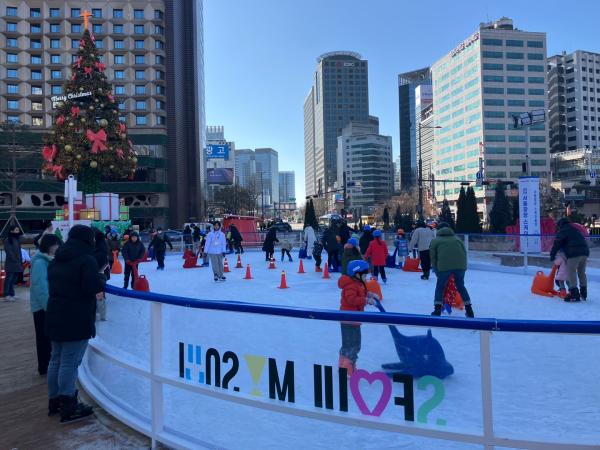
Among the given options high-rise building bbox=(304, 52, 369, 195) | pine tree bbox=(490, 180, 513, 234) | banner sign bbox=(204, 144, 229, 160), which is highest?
high-rise building bbox=(304, 52, 369, 195)

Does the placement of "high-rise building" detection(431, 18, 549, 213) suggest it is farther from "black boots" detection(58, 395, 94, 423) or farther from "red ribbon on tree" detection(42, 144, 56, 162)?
"black boots" detection(58, 395, 94, 423)

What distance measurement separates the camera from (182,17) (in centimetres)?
6594

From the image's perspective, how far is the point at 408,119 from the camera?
188125mm

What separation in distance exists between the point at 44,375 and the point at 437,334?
4.56m

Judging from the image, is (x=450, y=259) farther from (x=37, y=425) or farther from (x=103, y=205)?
(x=103, y=205)

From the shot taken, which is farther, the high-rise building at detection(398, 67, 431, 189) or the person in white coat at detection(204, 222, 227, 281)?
the high-rise building at detection(398, 67, 431, 189)

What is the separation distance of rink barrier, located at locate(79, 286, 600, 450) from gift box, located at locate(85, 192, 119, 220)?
68.4 feet

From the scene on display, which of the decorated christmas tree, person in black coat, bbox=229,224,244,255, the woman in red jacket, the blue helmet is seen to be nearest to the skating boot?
the woman in red jacket

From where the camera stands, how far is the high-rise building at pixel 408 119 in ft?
551

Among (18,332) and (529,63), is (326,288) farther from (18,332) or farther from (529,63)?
(529,63)

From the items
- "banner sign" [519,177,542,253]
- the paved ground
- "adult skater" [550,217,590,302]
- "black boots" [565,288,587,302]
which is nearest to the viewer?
the paved ground

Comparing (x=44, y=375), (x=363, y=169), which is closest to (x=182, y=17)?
(x=44, y=375)

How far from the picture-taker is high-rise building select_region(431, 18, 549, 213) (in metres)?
103

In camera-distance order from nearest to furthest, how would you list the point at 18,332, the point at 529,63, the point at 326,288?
Result: the point at 18,332, the point at 326,288, the point at 529,63
